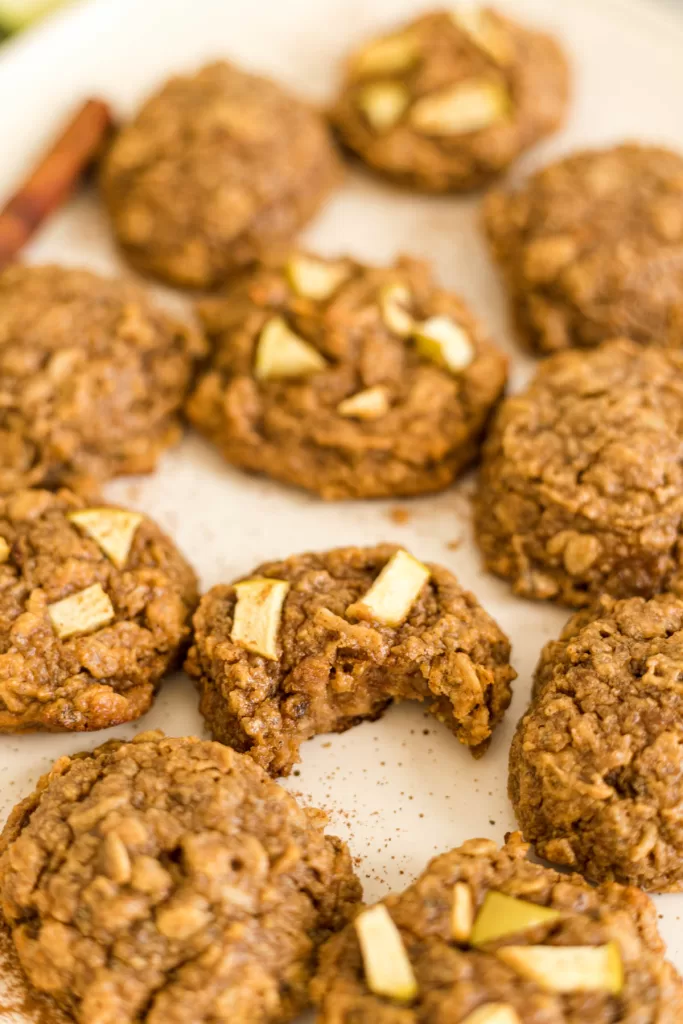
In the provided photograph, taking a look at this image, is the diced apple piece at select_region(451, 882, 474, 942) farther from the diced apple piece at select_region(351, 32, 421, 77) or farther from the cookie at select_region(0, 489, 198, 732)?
the diced apple piece at select_region(351, 32, 421, 77)

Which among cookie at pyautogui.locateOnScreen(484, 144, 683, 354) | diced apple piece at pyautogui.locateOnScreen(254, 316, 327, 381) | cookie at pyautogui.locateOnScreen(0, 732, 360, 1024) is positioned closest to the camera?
cookie at pyautogui.locateOnScreen(0, 732, 360, 1024)

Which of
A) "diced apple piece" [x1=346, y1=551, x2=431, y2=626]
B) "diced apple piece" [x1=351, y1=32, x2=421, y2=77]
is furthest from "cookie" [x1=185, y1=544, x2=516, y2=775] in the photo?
"diced apple piece" [x1=351, y1=32, x2=421, y2=77]

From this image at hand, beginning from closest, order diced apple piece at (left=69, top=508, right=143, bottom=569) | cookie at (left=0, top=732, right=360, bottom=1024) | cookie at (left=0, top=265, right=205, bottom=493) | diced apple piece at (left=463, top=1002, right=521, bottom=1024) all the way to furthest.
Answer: diced apple piece at (left=463, top=1002, right=521, bottom=1024) < cookie at (left=0, top=732, right=360, bottom=1024) < diced apple piece at (left=69, top=508, right=143, bottom=569) < cookie at (left=0, top=265, right=205, bottom=493)

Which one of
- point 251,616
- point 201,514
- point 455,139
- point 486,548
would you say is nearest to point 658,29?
point 455,139

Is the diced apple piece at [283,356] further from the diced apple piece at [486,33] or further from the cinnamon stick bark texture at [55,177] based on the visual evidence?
the diced apple piece at [486,33]

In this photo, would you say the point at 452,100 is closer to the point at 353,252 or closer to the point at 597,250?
the point at 353,252

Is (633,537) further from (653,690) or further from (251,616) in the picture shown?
(251,616)

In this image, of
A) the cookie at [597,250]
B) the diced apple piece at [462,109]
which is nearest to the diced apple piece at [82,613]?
the cookie at [597,250]

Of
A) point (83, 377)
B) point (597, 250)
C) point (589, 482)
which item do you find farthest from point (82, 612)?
point (597, 250)
